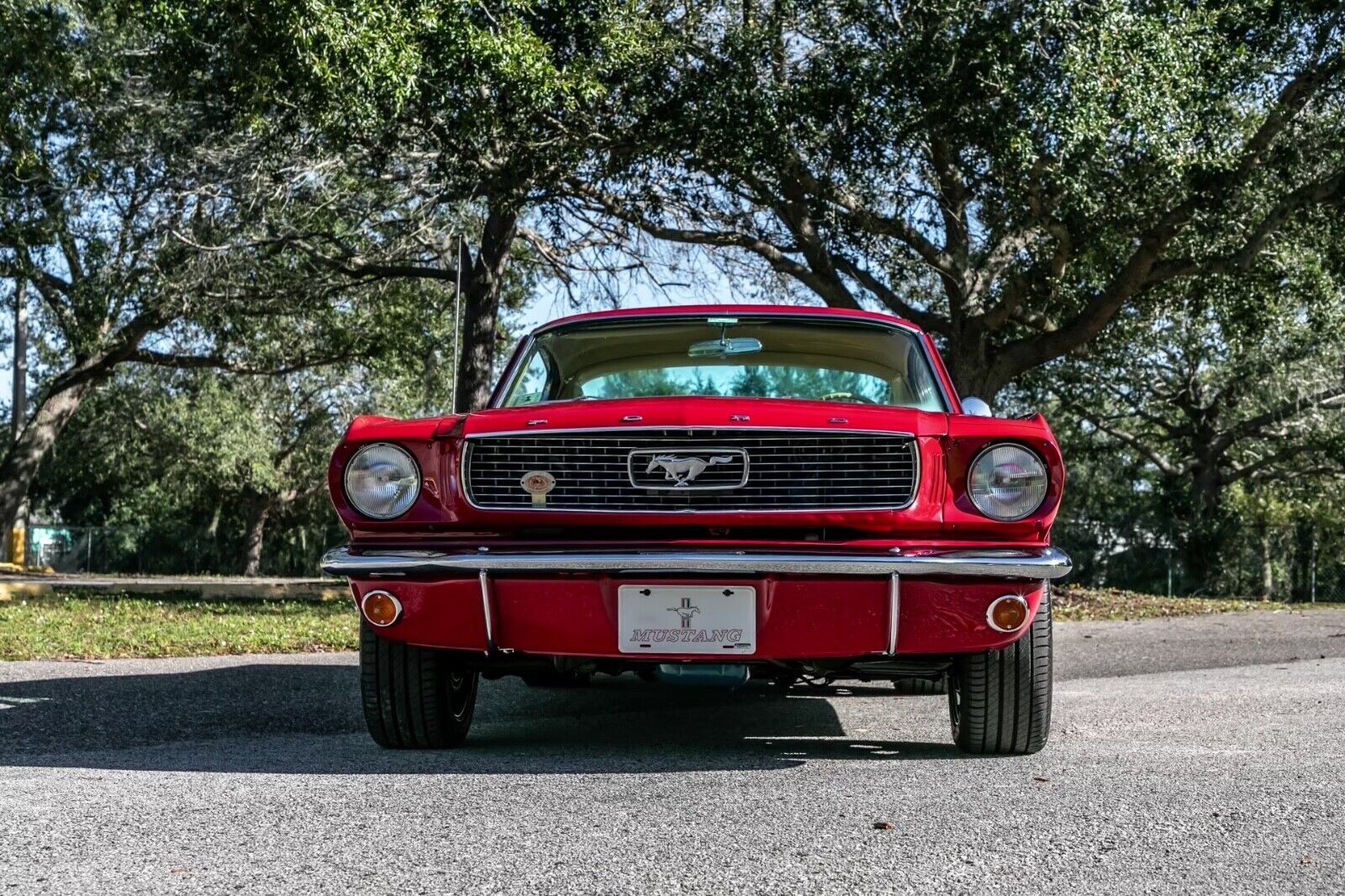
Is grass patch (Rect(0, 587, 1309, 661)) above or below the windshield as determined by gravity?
below

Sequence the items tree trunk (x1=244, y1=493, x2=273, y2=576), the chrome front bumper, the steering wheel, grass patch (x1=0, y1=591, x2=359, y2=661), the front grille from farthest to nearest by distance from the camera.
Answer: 1. tree trunk (x1=244, y1=493, x2=273, y2=576)
2. grass patch (x1=0, y1=591, x2=359, y2=661)
3. the steering wheel
4. the front grille
5. the chrome front bumper

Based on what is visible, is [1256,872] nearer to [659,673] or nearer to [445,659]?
[659,673]

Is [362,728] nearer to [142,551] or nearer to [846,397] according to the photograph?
[846,397]

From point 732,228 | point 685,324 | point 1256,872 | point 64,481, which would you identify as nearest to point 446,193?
point 732,228

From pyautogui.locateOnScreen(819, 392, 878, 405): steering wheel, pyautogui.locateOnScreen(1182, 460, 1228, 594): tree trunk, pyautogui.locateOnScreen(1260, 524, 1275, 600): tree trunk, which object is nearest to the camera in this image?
pyautogui.locateOnScreen(819, 392, 878, 405): steering wheel

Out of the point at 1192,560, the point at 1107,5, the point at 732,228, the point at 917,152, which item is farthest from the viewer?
the point at 1192,560

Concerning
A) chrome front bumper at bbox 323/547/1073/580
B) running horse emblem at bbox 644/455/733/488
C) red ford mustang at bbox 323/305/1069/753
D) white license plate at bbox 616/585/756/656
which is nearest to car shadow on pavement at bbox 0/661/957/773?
red ford mustang at bbox 323/305/1069/753

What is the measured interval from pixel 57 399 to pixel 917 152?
16.4 m

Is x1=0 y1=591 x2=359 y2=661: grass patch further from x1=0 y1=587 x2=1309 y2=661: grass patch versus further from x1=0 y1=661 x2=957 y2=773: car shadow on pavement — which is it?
x1=0 y1=661 x2=957 y2=773: car shadow on pavement

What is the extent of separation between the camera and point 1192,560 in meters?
25.7

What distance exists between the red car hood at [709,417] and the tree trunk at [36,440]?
20.8m

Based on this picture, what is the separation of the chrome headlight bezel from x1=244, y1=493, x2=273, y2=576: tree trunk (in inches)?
1381

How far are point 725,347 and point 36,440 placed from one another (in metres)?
21.0

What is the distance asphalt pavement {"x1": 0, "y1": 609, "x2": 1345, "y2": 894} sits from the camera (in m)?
2.99
